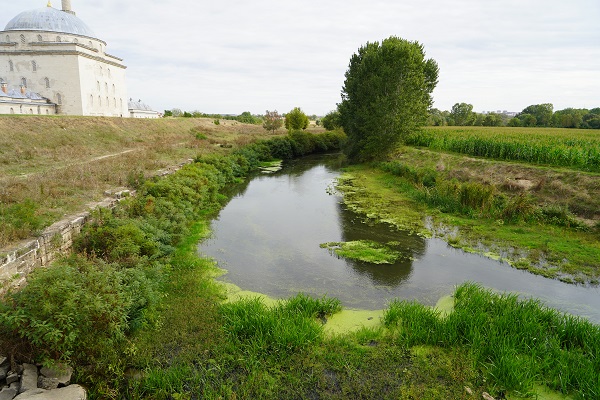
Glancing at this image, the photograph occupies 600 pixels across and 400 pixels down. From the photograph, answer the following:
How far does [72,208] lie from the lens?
9.09 metres

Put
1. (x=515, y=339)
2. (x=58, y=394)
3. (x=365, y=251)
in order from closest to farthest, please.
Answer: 1. (x=58, y=394)
2. (x=515, y=339)
3. (x=365, y=251)

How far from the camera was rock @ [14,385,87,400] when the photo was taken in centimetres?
429

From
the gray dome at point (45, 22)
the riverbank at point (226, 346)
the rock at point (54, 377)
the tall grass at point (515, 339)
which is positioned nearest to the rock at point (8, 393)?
the rock at point (54, 377)

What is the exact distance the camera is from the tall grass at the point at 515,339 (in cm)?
498

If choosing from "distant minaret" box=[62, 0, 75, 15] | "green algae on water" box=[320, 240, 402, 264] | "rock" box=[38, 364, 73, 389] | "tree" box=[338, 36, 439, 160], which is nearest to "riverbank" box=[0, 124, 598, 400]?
"rock" box=[38, 364, 73, 389]

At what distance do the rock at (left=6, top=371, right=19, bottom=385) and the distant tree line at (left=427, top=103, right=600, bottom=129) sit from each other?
3506cm

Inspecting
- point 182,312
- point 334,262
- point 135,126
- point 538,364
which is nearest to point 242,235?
point 334,262

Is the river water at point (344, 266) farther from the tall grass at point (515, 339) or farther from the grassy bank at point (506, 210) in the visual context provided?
the tall grass at point (515, 339)

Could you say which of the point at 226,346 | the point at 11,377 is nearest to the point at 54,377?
the point at 11,377

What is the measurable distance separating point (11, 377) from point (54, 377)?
1.48ft

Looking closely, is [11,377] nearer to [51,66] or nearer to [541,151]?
[541,151]

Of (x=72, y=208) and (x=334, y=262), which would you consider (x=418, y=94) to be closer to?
(x=334, y=262)

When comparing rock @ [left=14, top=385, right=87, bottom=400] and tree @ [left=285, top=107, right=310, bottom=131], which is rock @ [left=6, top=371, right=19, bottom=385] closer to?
rock @ [left=14, top=385, right=87, bottom=400]

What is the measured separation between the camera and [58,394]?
14.7ft
